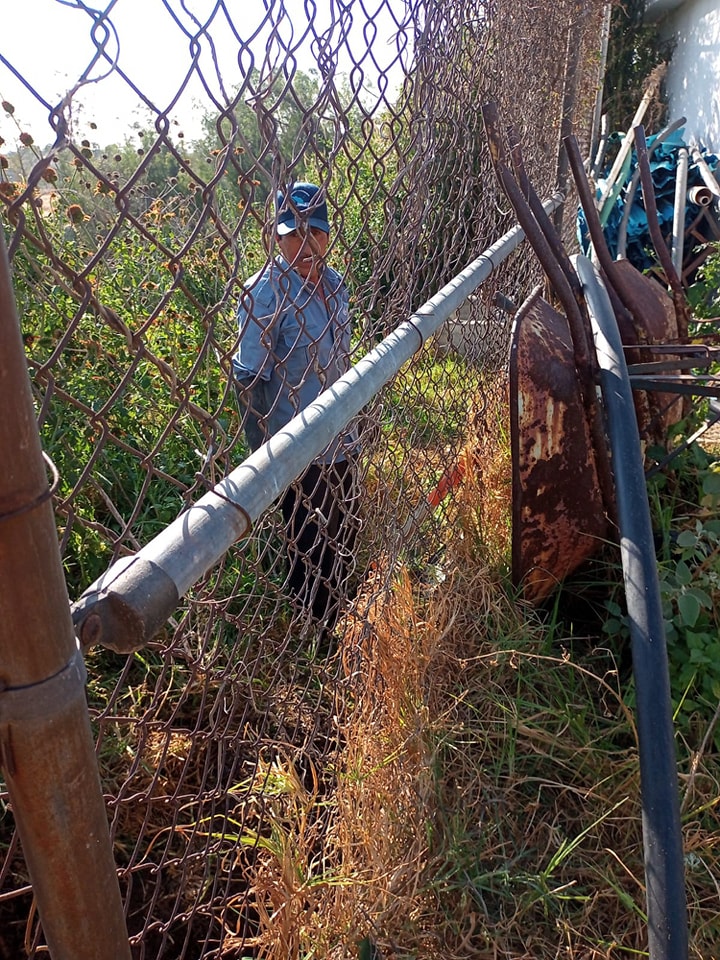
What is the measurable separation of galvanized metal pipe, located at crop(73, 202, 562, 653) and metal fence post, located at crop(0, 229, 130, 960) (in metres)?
0.04

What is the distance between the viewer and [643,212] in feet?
19.1

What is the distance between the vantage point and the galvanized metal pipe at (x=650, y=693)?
1209 millimetres

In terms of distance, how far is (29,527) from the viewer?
517mm

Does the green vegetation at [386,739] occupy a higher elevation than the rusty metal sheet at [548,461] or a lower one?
lower

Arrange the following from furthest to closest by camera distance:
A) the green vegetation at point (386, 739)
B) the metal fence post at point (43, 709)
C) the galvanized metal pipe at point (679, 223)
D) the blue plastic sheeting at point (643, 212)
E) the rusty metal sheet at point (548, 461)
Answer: the blue plastic sheeting at point (643, 212), the galvanized metal pipe at point (679, 223), the rusty metal sheet at point (548, 461), the green vegetation at point (386, 739), the metal fence post at point (43, 709)

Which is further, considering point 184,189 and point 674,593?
point 184,189

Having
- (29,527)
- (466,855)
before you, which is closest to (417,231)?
(466,855)

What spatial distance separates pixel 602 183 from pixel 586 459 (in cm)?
468

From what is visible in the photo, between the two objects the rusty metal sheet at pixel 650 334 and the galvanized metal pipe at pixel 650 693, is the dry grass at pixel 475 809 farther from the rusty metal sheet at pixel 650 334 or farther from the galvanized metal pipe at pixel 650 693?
the rusty metal sheet at pixel 650 334

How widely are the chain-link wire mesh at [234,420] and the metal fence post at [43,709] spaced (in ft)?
0.54

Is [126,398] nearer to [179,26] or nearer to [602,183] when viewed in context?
[179,26]

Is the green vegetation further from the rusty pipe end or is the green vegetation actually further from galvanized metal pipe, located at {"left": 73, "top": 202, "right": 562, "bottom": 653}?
the rusty pipe end

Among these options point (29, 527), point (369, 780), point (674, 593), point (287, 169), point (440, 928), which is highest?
point (287, 169)

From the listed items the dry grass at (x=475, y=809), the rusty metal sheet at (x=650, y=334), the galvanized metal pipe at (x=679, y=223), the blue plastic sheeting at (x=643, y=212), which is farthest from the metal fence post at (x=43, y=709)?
the blue plastic sheeting at (x=643, y=212)
